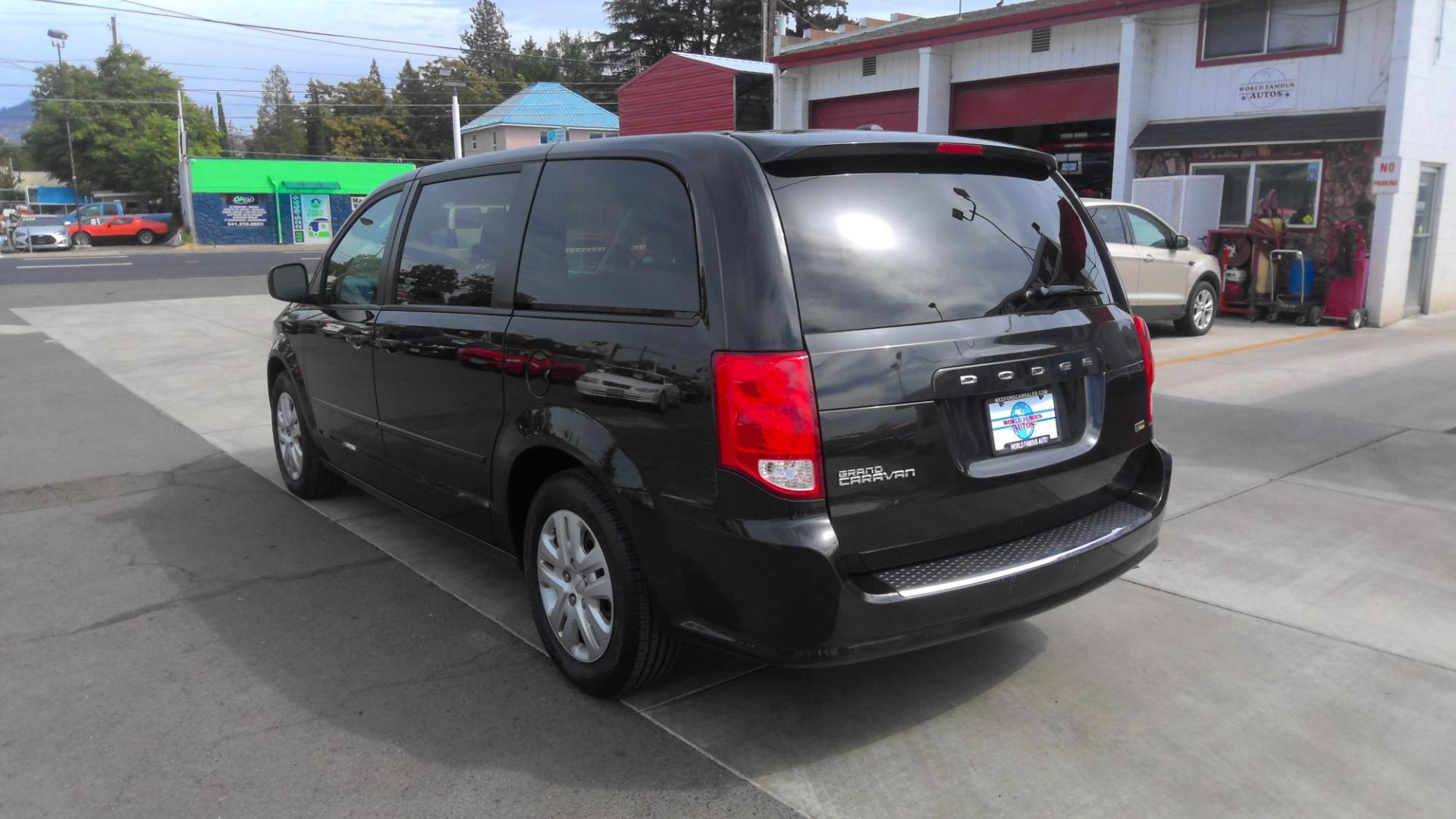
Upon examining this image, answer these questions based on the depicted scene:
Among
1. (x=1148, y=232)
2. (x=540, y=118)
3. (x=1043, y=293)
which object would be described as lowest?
(x=1043, y=293)

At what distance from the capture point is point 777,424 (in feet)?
9.45

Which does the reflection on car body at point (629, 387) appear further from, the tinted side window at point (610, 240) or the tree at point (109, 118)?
the tree at point (109, 118)

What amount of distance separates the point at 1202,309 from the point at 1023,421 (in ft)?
36.3

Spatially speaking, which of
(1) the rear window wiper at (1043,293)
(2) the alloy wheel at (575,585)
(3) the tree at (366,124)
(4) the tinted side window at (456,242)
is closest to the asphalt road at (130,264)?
(4) the tinted side window at (456,242)

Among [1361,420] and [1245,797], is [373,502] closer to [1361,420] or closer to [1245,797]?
[1245,797]

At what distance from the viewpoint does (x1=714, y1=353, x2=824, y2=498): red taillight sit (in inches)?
113

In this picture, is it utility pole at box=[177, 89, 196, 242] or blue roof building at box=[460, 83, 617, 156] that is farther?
blue roof building at box=[460, 83, 617, 156]

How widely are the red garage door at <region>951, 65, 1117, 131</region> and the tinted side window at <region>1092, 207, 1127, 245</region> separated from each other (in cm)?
580

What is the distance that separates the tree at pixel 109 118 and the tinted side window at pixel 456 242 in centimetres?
7409

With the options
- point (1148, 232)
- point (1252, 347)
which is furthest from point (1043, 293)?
point (1148, 232)

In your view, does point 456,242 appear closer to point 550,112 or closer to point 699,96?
point 699,96

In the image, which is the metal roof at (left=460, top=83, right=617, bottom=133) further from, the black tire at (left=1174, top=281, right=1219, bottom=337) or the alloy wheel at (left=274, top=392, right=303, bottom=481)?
the alloy wheel at (left=274, top=392, right=303, bottom=481)

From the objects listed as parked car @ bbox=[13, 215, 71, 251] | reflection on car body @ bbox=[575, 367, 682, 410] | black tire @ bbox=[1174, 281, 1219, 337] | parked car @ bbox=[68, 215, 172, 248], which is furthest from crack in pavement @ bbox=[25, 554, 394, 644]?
parked car @ bbox=[68, 215, 172, 248]

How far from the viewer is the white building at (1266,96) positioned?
548 inches
